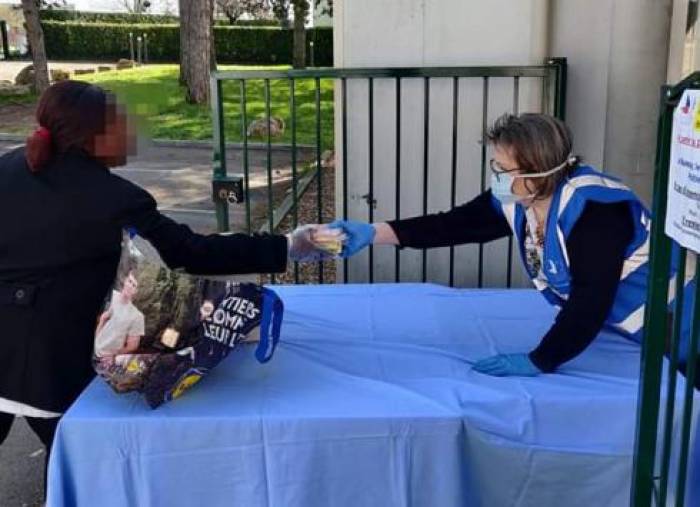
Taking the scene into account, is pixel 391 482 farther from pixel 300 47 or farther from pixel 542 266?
pixel 300 47

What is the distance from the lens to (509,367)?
2529 millimetres

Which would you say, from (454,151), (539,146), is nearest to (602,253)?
(539,146)

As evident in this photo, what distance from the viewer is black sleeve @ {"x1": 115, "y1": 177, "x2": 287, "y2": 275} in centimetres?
248

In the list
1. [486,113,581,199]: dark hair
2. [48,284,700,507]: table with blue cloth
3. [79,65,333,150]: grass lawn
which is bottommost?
[79,65,333,150]: grass lawn

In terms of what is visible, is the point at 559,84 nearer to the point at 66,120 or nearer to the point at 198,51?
the point at 66,120

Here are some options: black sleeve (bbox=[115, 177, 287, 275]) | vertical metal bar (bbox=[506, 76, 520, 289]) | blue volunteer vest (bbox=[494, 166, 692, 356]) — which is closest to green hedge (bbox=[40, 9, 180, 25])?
vertical metal bar (bbox=[506, 76, 520, 289])

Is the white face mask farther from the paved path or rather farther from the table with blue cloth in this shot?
the paved path

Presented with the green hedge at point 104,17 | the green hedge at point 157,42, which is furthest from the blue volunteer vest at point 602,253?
the green hedge at point 104,17

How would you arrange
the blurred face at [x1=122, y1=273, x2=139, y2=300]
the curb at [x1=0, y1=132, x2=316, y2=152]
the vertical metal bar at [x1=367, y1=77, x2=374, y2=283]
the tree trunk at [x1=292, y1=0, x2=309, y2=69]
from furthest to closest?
1. the tree trunk at [x1=292, y1=0, x2=309, y2=69]
2. the curb at [x1=0, y1=132, x2=316, y2=152]
3. the vertical metal bar at [x1=367, y1=77, x2=374, y2=283]
4. the blurred face at [x1=122, y1=273, x2=139, y2=300]

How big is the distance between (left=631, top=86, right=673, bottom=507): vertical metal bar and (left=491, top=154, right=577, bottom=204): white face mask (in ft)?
1.98

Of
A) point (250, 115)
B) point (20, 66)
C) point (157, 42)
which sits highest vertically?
point (157, 42)

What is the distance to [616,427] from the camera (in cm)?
237

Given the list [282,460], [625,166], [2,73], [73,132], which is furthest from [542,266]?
[2,73]

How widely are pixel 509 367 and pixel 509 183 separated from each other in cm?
55
